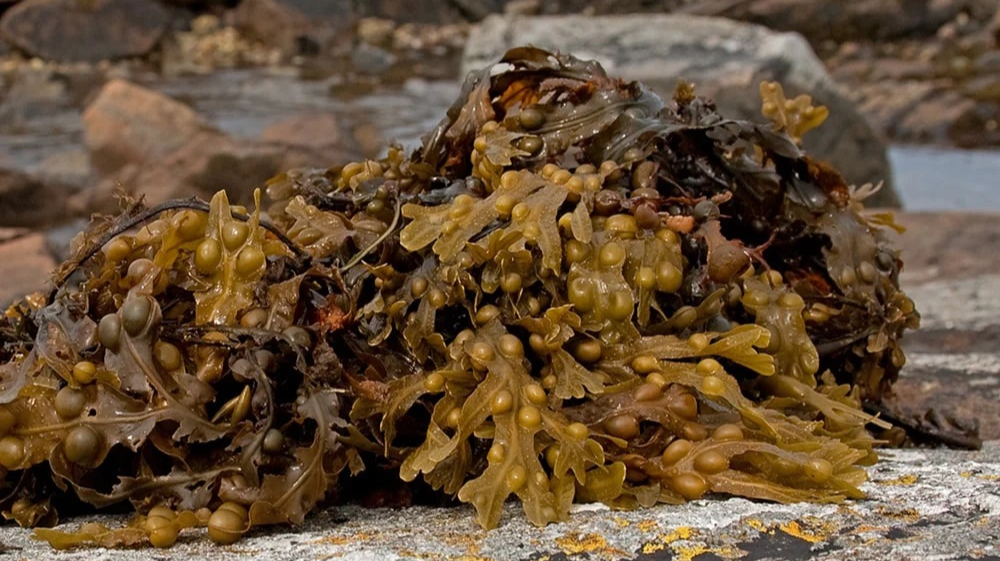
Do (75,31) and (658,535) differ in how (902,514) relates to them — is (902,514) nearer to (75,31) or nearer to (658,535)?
(658,535)

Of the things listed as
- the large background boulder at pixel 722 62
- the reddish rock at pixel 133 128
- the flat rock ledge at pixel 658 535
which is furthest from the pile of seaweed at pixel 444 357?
the reddish rock at pixel 133 128

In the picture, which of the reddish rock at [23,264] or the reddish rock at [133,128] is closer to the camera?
the reddish rock at [23,264]

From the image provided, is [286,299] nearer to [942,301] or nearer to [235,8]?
[942,301]

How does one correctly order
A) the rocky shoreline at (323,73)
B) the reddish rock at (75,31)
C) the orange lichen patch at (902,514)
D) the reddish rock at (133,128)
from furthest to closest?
the reddish rock at (75,31), the reddish rock at (133,128), the rocky shoreline at (323,73), the orange lichen patch at (902,514)

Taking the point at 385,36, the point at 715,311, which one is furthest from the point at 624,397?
the point at 385,36

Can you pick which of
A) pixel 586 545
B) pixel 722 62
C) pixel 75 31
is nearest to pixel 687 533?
pixel 586 545

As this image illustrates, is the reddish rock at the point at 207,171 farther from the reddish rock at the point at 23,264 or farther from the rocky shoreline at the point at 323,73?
the reddish rock at the point at 23,264

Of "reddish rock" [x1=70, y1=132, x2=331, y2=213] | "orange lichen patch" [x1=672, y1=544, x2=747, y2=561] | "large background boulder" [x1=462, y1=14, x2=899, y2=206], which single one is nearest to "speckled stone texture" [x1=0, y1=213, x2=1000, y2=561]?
"orange lichen patch" [x1=672, y1=544, x2=747, y2=561]
